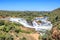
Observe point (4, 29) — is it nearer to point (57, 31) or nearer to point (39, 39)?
point (39, 39)

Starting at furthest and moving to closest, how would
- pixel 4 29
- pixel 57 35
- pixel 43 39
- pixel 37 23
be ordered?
pixel 37 23 < pixel 4 29 < pixel 43 39 < pixel 57 35

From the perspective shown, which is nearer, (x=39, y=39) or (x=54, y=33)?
(x=54, y=33)

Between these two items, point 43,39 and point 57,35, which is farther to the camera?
point 43,39

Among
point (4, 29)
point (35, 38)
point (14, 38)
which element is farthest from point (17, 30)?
point (14, 38)

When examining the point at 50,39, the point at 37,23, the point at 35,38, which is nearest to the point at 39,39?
the point at 35,38

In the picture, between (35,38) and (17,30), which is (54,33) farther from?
(17,30)

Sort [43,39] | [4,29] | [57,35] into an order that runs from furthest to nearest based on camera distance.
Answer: [4,29], [43,39], [57,35]

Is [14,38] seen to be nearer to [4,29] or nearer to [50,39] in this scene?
[50,39]

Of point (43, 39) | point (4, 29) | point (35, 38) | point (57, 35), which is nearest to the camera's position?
point (57, 35)

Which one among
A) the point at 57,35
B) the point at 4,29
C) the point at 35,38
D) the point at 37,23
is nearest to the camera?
the point at 57,35
